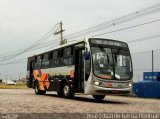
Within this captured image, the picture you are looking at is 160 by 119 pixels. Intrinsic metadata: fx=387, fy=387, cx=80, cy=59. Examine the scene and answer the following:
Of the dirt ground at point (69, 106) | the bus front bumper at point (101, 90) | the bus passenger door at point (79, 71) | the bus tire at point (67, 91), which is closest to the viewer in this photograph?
the dirt ground at point (69, 106)

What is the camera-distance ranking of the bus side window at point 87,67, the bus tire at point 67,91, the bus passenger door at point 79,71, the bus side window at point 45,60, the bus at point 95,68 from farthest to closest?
the bus side window at point 45,60 < the bus tire at point 67,91 < the bus passenger door at point 79,71 < the bus side window at point 87,67 < the bus at point 95,68

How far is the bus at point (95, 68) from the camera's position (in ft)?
60.1

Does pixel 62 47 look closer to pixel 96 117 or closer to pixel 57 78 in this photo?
pixel 57 78

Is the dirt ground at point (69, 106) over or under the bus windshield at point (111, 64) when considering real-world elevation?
under

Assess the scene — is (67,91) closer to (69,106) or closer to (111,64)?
(111,64)

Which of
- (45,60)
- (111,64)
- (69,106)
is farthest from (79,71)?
(45,60)

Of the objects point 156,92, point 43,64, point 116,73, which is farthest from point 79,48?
point 156,92

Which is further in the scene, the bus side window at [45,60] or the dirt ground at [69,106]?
the bus side window at [45,60]

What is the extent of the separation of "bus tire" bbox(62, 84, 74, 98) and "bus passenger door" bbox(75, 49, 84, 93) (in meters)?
0.68

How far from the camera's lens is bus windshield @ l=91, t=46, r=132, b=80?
18375 mm

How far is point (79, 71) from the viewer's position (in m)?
19.8

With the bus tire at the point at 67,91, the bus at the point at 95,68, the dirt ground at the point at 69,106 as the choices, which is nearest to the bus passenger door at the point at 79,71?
the bus at the point at 95,68

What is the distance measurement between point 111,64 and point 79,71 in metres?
2.04

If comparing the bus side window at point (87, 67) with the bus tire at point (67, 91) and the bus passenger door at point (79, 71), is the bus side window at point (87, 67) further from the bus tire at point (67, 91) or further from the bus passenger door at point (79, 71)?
the bus tire at point (67, 91)
